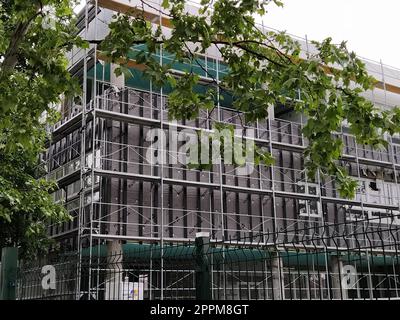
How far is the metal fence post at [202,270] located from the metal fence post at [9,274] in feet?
10.4

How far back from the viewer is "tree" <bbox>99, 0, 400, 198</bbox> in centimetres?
613

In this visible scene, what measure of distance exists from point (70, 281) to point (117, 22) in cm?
369

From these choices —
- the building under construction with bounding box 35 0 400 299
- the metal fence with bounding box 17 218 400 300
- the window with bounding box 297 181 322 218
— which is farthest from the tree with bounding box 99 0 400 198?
the window with bounding box 297 181 322 218

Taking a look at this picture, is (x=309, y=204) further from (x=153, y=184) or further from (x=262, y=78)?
(x=262, y=78)

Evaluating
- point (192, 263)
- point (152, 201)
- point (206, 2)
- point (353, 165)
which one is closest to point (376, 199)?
point (353, 165)

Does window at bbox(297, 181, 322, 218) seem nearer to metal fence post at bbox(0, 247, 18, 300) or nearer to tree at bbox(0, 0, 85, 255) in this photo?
tree at bbox(0, 0, 85, 255)

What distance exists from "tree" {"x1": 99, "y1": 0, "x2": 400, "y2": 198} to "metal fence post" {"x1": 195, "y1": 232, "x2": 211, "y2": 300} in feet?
7.07

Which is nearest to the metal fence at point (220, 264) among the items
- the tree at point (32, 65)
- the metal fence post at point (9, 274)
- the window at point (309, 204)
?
the metal fence post at point (9, 274)

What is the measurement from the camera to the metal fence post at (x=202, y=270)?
4.61m

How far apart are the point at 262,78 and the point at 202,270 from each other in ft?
10.5

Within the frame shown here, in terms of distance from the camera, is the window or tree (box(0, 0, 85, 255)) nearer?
tree (box(0, 0, 85, 255))

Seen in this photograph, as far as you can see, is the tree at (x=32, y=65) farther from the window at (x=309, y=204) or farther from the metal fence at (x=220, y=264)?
the window at (x=309, y=204)
